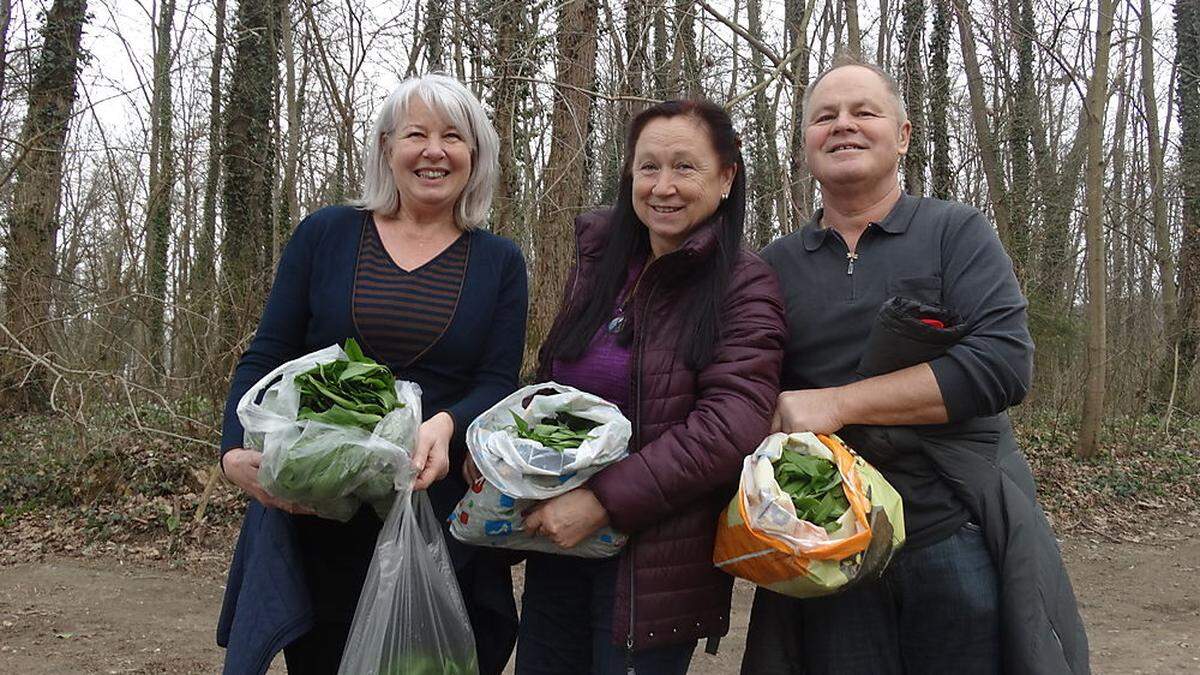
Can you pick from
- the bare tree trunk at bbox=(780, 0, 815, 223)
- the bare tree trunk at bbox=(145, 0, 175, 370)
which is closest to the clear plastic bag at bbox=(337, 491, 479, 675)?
the bare tree trunk at bbox=(780, 0, 815, 223)

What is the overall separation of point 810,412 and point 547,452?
62 centimetres

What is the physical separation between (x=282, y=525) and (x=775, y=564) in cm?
116

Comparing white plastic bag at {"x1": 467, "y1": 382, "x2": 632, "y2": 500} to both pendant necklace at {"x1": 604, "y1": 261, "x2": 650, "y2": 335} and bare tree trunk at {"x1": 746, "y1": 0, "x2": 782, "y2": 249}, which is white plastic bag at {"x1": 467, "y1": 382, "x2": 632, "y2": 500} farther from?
bare tree trunk at {"x1": 746, "y1": 0, "x2": 782, "y2": 249}

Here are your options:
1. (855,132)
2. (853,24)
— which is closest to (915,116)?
(853,24)

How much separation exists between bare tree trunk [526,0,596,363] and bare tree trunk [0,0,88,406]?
3.88 m

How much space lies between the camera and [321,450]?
6.18 ft

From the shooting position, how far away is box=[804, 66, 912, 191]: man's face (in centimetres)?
218

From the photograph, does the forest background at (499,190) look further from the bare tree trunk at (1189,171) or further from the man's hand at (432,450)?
the man's hand at (432,450)

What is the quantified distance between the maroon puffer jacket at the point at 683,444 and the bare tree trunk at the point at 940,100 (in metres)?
10.7

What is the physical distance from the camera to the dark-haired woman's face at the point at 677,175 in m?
2.20

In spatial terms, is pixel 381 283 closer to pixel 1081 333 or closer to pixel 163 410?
pixel 163 410

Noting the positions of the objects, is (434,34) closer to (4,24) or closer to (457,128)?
(4,24)

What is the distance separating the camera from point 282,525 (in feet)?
6.98

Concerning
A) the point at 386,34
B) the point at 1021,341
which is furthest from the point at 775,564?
the point at 386,34
